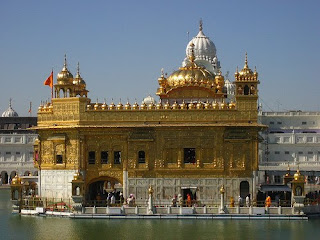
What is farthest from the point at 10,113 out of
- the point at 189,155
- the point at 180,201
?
the point at 180,201

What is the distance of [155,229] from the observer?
124 feet

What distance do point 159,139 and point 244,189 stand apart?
536 cm

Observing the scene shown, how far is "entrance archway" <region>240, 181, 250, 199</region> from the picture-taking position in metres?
43.8

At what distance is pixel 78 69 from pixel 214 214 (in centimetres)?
1347

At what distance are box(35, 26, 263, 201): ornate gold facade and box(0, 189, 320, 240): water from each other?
4.19 meters

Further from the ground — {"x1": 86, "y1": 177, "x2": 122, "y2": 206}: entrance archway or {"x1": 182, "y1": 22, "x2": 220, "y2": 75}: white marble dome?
{"x1": 182, "y1": 22, "x2": 220, "y2": 75}: white marble dome

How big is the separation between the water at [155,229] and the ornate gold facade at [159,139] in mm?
4185

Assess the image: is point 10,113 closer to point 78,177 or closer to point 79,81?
point 79,81

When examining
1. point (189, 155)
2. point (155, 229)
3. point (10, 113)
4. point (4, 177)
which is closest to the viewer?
point (155, 229)

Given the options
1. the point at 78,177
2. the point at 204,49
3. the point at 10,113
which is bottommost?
the point at 78,177

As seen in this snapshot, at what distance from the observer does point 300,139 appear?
90812 millimetres

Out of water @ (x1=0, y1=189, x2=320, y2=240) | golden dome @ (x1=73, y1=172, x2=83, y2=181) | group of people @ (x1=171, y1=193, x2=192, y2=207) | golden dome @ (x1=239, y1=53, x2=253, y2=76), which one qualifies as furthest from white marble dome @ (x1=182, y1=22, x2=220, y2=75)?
water @ (x1=0, y1=189, x2=320, y2=240)

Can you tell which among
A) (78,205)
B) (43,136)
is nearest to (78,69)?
(43,136)

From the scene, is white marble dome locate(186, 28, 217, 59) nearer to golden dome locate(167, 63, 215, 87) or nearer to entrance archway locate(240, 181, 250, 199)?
golden dome locate(167, 63, 215, 87)
